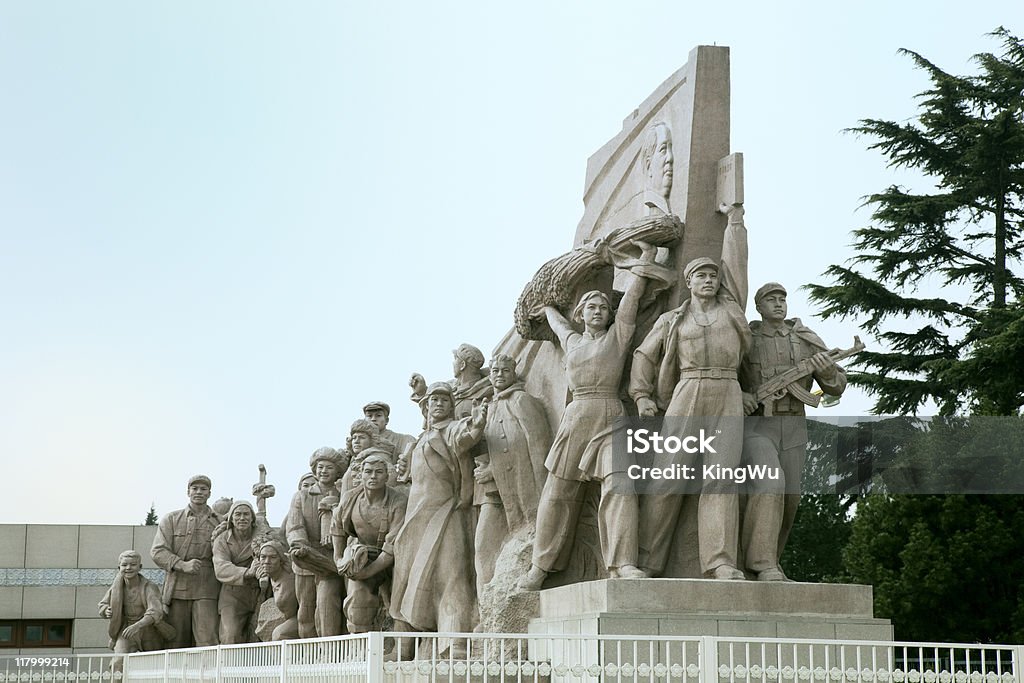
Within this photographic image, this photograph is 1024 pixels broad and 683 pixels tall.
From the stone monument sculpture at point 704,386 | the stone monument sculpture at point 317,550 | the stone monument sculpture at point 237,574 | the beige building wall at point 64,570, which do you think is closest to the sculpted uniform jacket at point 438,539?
the stone monument sculpture at point 317,550

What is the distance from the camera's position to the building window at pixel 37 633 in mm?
19641

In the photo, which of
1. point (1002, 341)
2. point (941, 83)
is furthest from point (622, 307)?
point (941, 83)

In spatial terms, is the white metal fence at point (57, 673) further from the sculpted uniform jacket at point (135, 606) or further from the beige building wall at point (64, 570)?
the beige building wall at point (64, 570)

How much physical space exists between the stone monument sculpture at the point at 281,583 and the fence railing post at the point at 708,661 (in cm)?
698

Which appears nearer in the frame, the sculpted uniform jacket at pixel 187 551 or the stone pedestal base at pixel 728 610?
the stone pedestal base at pixel 728 610

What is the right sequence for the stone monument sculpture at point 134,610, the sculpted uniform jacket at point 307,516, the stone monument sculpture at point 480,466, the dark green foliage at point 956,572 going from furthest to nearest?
1. the dark green foliage at point 956,572
2. the stone monument sculpture at point 134,610
3. the sculpted uniform jacket at point 307,516
4. the stone monument sculpture at point 480,466

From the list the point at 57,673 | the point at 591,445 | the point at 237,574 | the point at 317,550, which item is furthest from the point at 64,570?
the point at 591,445

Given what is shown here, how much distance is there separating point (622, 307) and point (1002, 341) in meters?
8.94

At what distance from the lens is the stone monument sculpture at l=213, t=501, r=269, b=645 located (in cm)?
1501

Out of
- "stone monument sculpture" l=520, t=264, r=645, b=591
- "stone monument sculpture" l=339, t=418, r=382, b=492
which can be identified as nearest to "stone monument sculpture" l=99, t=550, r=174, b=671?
"stone monument sculpture" l=339, t=418, r=382, b=492

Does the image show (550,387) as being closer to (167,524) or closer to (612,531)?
(612,531)

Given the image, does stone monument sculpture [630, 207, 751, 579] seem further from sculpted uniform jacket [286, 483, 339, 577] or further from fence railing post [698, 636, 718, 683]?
sculpted uniform jacket [286, 483, 339, 577]

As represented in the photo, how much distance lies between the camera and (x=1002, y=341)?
17609mm

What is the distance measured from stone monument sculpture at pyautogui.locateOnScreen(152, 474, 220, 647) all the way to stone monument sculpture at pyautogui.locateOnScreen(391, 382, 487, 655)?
3.99 m
